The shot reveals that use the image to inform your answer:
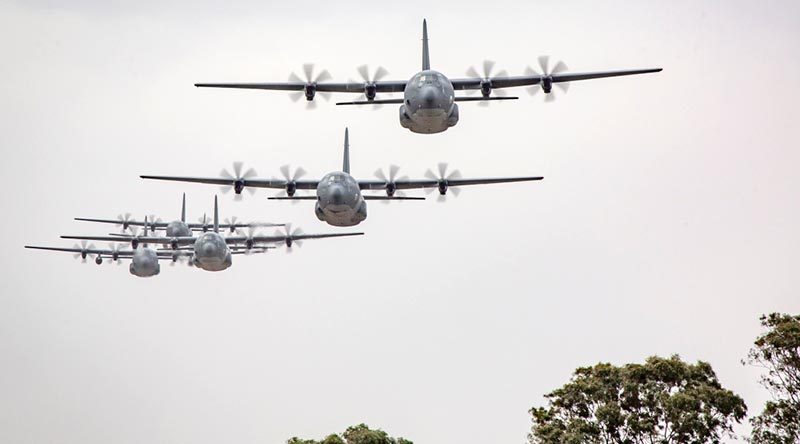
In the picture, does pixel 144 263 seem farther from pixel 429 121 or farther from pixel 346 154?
pixel 429 121

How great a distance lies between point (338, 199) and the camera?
221 ft

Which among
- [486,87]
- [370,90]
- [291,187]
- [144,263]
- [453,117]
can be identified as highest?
[144,263]

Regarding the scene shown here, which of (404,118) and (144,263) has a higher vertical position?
(144,263)

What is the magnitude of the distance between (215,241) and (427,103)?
3834 cm

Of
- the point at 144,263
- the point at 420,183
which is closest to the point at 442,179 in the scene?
the point at 420,183

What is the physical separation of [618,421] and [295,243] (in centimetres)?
4429

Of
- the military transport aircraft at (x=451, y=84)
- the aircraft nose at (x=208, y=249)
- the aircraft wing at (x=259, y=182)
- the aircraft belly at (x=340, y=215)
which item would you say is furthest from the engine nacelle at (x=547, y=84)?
the aircraft nose at (x=208, y=249)

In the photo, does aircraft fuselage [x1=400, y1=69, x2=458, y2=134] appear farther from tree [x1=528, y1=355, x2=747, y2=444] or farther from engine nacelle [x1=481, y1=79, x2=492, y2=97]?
tree [x1=528, y1=355, x2=747, y2=444]

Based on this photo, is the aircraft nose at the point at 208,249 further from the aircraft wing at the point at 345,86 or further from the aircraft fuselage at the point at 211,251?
the aircraft wing at the point at 345,86

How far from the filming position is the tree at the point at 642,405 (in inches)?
2566

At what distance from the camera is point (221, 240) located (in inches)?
3565

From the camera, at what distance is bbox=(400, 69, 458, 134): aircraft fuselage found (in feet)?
185

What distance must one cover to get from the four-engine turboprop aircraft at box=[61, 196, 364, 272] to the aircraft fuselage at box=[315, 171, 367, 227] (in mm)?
19206

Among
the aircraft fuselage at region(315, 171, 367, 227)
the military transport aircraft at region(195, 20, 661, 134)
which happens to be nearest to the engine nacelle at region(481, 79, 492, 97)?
the military transport aircraft at region(195, 20, 661, 134)
